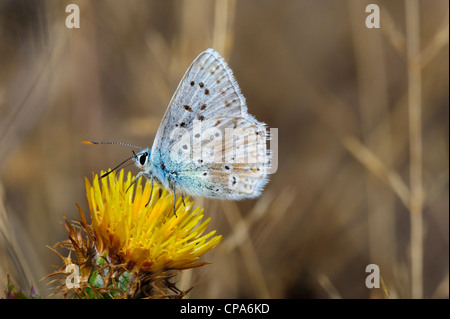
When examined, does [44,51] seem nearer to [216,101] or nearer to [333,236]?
[216,101]

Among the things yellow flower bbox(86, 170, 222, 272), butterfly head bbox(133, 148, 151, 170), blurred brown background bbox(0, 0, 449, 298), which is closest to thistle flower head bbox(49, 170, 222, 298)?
yellow flower bbox(86, 170, 222, 272)

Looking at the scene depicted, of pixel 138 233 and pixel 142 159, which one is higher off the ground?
pixel 142 159

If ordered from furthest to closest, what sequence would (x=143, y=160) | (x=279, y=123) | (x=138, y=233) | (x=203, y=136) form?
(x=279, y=123), (x=203, y=136), (x=143, y=160), (x=138, y=233)

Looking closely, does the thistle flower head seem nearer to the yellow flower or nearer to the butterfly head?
the yellow flower

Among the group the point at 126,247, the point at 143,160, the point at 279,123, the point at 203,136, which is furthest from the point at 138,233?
the point at 279,123

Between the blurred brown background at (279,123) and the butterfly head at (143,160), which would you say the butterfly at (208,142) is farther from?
the blurred brown background at (279,123)

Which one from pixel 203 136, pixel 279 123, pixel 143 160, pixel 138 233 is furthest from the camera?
pixel 279 123

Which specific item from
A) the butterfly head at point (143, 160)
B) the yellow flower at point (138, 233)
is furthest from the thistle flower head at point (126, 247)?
the butterfly head at point (143, 160)

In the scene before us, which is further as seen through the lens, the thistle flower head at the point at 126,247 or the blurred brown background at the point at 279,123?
the blurred brown background at the point at 279,123

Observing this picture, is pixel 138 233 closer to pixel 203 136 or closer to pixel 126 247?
pixel 126 247
